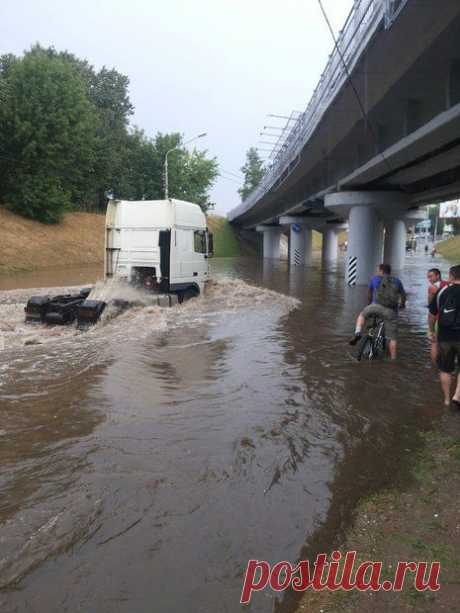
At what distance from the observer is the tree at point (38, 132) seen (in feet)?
128

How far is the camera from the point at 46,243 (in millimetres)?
37156

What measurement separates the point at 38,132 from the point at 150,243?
32.1 m

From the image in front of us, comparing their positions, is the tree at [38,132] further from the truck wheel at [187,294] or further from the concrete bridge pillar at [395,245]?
the truck wheel at [187,294]

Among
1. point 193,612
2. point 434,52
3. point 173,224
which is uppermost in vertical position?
point 434,52

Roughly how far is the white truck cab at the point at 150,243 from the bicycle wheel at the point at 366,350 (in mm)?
6170

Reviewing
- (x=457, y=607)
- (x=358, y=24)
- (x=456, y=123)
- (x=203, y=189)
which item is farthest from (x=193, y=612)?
(x=203, y=189)

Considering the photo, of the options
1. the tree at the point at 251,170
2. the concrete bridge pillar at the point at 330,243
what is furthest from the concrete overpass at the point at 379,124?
the tree at the point at 251,170

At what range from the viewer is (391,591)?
2.80 m

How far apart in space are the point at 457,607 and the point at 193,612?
1.47m

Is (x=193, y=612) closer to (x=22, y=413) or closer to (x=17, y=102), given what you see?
(x=22, y=413)

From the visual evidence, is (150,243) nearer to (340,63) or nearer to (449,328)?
(340,63)

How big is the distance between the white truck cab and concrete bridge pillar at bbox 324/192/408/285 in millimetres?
11410

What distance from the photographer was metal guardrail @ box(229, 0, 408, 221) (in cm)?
900

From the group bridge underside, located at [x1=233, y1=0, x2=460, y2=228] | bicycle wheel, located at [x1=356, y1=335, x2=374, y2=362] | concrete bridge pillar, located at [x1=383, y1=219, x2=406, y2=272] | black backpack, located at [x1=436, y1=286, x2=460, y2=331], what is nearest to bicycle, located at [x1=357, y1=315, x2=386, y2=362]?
bicycle wheel, located at [x1=356, y1=335, x2=374, y2=362]
